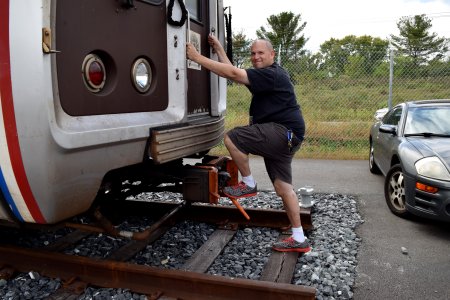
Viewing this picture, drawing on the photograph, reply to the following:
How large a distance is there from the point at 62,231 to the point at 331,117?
9.04 m

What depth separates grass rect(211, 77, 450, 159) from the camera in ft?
36.2

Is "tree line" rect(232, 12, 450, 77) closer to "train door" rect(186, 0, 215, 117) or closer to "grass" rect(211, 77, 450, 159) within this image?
"grass" rect(211, 77, 450, 159)

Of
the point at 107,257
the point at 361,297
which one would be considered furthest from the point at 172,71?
the point at 361,297

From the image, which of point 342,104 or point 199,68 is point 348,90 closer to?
point 342,104

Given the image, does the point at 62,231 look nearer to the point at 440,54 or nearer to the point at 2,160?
the point at 2,160

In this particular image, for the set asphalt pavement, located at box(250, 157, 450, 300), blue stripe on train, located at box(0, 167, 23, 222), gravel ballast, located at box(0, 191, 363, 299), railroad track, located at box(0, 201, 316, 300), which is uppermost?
blue stripe on train, located at box(0, 167, 23, 222)

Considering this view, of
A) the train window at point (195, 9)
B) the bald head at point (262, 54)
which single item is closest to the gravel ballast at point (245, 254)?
the bald head at point (262, 54)

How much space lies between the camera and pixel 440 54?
11203 mm

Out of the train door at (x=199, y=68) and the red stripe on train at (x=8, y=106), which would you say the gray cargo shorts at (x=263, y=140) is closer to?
the train door at (x=199, y=68)

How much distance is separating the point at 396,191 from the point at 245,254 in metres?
2.50

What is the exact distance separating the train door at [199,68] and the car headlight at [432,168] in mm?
2453

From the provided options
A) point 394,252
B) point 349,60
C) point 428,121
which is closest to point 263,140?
point 394,252

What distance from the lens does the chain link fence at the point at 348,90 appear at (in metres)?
11.3

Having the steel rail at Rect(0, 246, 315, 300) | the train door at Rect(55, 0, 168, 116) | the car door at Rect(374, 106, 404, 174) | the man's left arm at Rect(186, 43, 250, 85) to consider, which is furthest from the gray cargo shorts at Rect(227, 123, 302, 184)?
the car door at Rect(374, 106, 404, 174)
